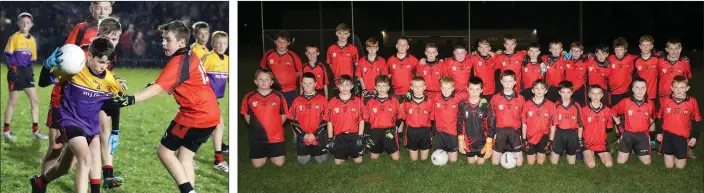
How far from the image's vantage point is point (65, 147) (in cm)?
427

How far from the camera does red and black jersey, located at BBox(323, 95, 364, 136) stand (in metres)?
4.92

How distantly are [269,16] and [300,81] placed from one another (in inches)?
20.8

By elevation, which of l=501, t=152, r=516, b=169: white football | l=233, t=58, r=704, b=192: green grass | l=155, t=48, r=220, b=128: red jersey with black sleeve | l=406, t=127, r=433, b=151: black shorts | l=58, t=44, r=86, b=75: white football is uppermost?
l=58, t=44, r=86, b=75: white football

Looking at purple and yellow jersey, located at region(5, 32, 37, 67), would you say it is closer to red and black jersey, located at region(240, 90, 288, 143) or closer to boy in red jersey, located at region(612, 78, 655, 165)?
red and black jersey, located at region(240, 90, 288, 143)

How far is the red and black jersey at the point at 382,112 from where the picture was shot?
4941mm

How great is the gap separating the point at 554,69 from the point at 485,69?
0.49m

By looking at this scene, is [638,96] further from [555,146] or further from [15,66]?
[15,66]

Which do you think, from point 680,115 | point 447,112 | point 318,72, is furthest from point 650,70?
point 318,72

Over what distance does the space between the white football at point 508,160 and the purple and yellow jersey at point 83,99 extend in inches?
103

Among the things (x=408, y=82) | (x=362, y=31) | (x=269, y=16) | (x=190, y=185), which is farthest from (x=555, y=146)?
(x=190, y=185)

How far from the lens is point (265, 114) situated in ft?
16.1

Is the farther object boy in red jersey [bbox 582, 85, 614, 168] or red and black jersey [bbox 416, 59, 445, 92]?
red and black jersey [bbox 416, 59, 445, 92]

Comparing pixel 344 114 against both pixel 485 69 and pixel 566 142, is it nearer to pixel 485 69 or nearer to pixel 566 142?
pixel 485 69

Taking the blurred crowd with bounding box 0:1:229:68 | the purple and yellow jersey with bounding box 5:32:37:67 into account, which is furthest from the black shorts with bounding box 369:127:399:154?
the purple and yellow jersey with bounding box 5:32:37:67
